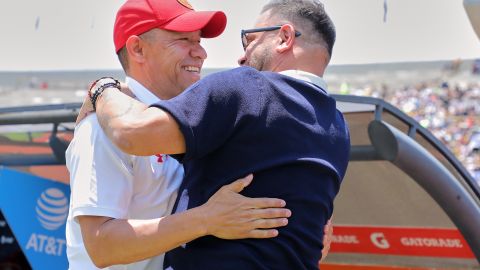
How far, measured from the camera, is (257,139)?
6.57ft

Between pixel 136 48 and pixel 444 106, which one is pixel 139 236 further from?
pixel 444 106

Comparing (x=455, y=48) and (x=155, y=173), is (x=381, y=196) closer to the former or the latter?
(x=455, y=48)

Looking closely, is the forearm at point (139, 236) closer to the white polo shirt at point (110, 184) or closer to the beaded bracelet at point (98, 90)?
the white polo shirt at point (110, 184)

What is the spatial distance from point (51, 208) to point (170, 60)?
2.18 meters

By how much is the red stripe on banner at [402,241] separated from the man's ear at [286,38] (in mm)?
1967

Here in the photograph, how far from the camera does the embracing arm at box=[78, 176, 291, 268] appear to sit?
1977 mm

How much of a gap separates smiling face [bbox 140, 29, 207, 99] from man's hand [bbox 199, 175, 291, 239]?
53 centimetres

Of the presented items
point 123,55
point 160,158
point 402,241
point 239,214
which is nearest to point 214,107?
point 239,214

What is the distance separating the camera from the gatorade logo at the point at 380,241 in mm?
4020

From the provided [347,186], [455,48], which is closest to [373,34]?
[455,48]

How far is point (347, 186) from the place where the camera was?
13.0 ft

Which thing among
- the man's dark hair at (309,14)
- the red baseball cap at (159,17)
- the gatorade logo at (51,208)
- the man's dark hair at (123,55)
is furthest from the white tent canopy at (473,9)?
the gatorade logo at (51,208)

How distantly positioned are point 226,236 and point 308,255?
0.24 metres

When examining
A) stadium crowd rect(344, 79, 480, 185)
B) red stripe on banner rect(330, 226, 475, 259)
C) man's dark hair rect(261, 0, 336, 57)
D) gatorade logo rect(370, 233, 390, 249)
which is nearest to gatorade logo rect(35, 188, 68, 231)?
red stripe on banner rect(330, 226, 475, 259)
